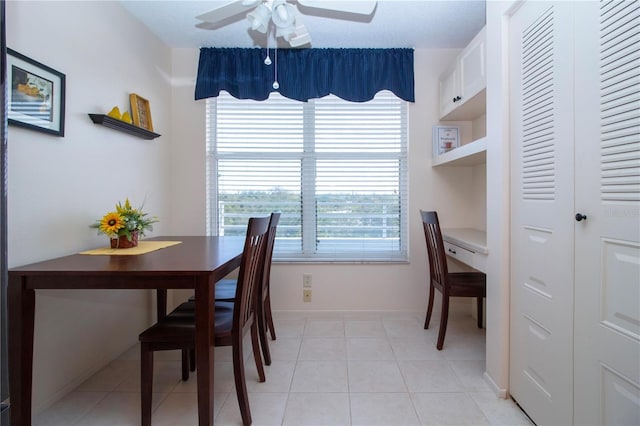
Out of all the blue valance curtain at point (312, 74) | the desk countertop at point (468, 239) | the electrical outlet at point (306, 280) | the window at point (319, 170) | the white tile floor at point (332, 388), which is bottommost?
the white tile floor at point (332, 388)

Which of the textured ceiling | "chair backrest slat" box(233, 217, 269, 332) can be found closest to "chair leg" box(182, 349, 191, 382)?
"chair backrest slat" box(233, 217, 269, 332)

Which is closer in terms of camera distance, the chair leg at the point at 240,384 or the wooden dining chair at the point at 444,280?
the chair leg at the point at 240,384

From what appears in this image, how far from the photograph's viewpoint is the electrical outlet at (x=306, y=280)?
108 inches

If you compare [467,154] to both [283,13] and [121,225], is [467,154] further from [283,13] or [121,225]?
[121,225]

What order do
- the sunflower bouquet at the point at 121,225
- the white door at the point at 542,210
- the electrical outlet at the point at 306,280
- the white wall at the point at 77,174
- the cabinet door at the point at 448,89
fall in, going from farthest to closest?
the electrical outlet at the point at 306,280 → the cabinet door at the point at 448,89 → the sunflower bouquet at the point at 121,225 → the white wall at the point at 77,174 → the white door at the point at 542,210

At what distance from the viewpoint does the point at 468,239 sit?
2.08 metres

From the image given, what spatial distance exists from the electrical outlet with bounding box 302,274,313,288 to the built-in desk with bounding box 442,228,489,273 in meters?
1.22

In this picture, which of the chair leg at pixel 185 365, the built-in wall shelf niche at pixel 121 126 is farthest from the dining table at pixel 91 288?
the built-in wall shelf niche at pixel 121 126

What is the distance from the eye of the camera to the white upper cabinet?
1998 mm

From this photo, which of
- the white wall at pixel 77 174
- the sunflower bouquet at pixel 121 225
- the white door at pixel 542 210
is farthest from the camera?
the sunflower bouquet at pixel 121 225

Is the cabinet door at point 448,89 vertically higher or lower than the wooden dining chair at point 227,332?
higher

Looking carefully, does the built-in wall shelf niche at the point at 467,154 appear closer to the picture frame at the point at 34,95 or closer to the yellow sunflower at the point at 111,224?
the yellow sunflower at the point at 111,224

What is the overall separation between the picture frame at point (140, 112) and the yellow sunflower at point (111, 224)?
0.80 metres

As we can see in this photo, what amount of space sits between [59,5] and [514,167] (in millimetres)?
2517
